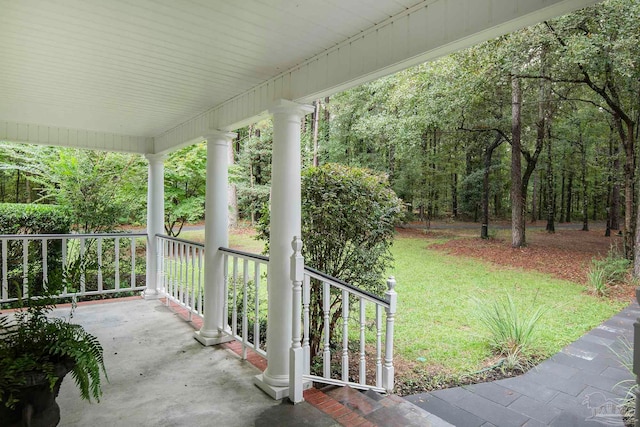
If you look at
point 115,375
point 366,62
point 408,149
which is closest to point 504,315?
point 366,62

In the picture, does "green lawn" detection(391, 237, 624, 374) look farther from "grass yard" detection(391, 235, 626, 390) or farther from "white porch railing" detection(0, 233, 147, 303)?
"white porch railing" detection(0, 233, 147, 303)

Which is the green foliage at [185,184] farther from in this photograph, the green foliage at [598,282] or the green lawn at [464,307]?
the green foliage at [598,282]

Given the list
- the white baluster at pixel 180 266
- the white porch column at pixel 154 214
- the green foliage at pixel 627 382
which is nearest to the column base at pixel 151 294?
the white porch column at pixel 154 214

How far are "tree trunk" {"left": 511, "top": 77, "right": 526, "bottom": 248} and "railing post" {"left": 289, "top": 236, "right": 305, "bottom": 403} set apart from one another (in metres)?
9.50

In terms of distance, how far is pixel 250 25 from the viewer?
208 cm

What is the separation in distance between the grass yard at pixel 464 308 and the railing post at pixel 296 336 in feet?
5.31

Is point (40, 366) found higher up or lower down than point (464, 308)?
higher up

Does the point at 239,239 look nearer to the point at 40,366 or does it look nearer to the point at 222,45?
the point at 222,45

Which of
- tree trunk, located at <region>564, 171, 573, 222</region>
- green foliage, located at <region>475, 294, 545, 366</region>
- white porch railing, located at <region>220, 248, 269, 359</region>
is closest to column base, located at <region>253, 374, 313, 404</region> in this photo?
white porch railing, located at <region>220, 248, 269, 359</region>

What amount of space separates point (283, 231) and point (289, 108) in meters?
0.95

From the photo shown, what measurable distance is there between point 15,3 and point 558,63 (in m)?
9.13

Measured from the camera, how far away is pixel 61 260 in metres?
5.43

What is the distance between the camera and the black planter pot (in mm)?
1785

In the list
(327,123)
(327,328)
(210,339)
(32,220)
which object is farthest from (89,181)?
(327,123)
